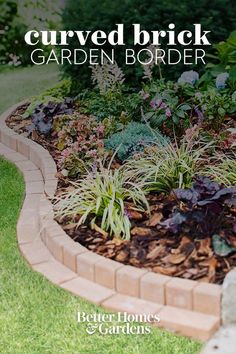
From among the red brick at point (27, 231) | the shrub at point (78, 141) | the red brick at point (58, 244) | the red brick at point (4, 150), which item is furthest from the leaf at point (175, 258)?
the red brick at point (4, 150)

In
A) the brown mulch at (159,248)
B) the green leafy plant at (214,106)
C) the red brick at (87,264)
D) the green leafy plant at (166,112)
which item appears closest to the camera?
the brown mulch at (159,248)

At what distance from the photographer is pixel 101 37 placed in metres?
5.57

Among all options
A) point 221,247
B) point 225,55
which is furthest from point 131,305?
point 225,55

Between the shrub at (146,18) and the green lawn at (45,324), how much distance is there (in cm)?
258

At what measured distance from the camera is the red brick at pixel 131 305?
270 cm

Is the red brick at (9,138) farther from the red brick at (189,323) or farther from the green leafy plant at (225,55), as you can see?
the red brick at (189,323)

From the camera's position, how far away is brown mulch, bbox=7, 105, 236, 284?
9.23ft

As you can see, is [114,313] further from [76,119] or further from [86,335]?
[76,119]

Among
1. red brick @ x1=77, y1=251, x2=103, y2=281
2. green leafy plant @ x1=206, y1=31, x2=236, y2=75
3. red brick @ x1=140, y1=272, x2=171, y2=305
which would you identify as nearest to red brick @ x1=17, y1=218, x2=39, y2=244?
red brick @ x1=77, y1=251, x2=103, y2=281

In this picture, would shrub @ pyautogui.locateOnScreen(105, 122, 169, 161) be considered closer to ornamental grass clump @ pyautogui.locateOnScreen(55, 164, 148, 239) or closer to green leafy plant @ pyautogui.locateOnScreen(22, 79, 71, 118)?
Answer: ornamental grass clump @ pyautogui.locateOnScreen(55, 164, 148, 239)

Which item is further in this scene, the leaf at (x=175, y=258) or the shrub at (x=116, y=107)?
the shrub at (x=116, y=107)

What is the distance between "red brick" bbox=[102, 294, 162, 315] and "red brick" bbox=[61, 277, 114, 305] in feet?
0.14

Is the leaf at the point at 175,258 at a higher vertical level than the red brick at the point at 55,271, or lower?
higher

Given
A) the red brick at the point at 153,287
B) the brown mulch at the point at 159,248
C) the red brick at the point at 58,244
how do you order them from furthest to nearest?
the red brick at the point at 58,244, the brown mulch at the point at 159,248, the red brick at the point at 153,287
